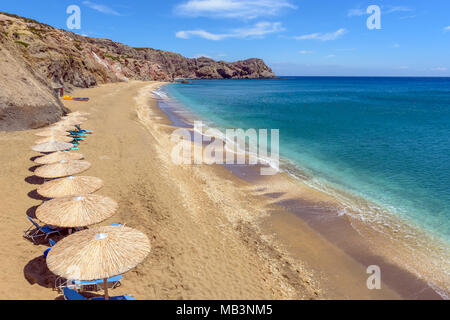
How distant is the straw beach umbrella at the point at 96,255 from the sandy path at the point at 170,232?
157 cm

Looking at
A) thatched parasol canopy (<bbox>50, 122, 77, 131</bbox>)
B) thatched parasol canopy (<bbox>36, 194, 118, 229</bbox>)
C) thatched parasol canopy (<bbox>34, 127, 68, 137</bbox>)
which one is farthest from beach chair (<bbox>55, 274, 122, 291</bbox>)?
thatched parasol canopy (<bbox>50, 122, 77, 131</bbox>)

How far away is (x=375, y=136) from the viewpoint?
27.8 meters

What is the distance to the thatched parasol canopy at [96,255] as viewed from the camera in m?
5.39

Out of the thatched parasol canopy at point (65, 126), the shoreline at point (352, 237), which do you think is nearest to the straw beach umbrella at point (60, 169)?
the thatched parasol canopy at point (65, 126)

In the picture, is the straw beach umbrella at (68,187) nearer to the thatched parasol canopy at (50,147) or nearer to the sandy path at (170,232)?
the sandy path at (170,232)

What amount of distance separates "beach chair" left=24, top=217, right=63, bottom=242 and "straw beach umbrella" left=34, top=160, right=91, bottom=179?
2.59 m

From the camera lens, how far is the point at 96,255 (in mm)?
5598

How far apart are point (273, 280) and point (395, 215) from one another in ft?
26.4

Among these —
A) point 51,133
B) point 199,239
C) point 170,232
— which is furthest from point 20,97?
point 199,239

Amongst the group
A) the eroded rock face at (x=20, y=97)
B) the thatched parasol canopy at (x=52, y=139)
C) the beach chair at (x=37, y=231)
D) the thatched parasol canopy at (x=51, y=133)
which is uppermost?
the eroded rock face at (x=20, y=97)

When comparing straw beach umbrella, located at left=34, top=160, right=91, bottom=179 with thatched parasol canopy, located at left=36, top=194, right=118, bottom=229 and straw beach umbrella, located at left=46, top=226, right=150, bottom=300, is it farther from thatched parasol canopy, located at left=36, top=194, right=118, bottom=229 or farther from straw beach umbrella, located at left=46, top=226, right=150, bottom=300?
straw beach umbrella, located at left=46, top=226, right=150, bottom=300

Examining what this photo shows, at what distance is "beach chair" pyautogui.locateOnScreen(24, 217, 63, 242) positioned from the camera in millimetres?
8234
